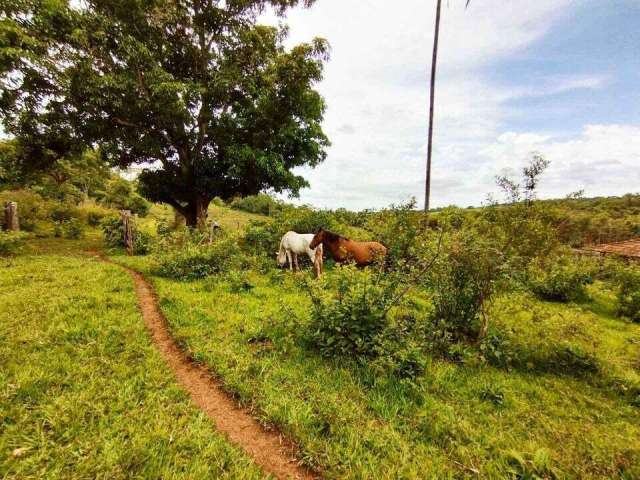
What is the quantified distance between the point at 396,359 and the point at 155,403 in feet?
10.2

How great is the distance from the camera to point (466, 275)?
4.71 metres

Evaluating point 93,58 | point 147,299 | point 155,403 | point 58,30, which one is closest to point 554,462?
point 155,403

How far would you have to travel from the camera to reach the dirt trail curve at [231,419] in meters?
2.56

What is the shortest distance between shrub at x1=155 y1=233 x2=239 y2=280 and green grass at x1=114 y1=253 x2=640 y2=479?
8.87 ft

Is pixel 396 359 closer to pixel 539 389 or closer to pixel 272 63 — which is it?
pixel 539 389

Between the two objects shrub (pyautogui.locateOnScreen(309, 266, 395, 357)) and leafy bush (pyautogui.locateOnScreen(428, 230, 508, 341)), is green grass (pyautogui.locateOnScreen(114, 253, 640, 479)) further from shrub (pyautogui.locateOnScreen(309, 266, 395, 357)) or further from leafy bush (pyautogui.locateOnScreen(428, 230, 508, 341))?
leafy bush (pyautogui.locateOnScreen(428, 230, 508, 341))

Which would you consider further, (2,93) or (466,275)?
(2,93)

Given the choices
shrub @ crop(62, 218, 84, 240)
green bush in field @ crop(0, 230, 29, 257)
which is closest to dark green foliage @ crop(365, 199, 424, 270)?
green bush in field @ crop(0, 230, 29, 257)

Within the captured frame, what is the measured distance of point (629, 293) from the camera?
27.6 feet

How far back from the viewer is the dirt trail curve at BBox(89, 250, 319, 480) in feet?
8.39

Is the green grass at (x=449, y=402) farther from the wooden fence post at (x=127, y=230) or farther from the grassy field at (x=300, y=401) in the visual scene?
the wooden fence post at (x=127, y=230)

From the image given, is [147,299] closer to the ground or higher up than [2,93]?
closer to the ground

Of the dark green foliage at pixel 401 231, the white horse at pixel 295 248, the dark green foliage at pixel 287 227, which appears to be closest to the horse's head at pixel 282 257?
the white horse at pixel 295 248

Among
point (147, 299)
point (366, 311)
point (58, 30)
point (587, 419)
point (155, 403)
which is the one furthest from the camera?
point (58, 30)
